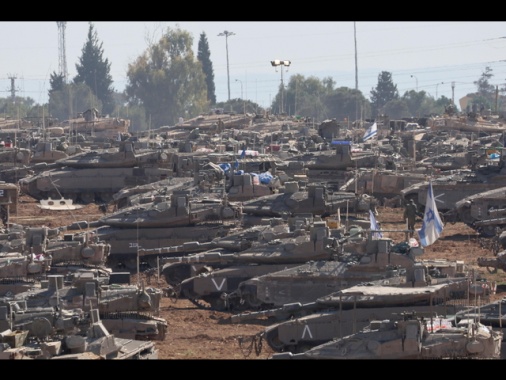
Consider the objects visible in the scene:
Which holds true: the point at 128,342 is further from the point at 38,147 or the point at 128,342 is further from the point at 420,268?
the point at 38,147

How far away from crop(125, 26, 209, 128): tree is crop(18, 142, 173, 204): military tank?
8085cm

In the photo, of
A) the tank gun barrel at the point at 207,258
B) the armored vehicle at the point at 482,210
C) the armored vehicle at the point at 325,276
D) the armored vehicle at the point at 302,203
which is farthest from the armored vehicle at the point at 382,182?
the armored vehicle at the point at 325,276

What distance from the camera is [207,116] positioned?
9925 centimetres

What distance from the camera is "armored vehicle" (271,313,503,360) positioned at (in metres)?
17.5

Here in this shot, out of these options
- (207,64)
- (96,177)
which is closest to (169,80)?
(207,64)

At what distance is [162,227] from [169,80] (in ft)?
335

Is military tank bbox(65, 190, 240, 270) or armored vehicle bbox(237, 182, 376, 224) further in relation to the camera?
armored vehicle bbox(237, 182, 376, 224)

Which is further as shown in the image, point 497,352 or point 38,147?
point 38,147

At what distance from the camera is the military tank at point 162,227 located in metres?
Result: 34.6

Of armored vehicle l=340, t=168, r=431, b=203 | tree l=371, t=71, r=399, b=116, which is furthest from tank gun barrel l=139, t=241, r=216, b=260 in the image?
tree l=371, t=71, r=399, b=116

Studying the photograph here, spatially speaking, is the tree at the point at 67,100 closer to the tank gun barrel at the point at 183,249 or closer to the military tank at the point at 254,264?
the tank gun barrel at the point at 183,249

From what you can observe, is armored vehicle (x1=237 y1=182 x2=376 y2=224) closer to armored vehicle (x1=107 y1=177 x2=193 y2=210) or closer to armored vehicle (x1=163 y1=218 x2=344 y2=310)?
armored vehicle (x1=107 y1=177 x2=193 y2=210)
